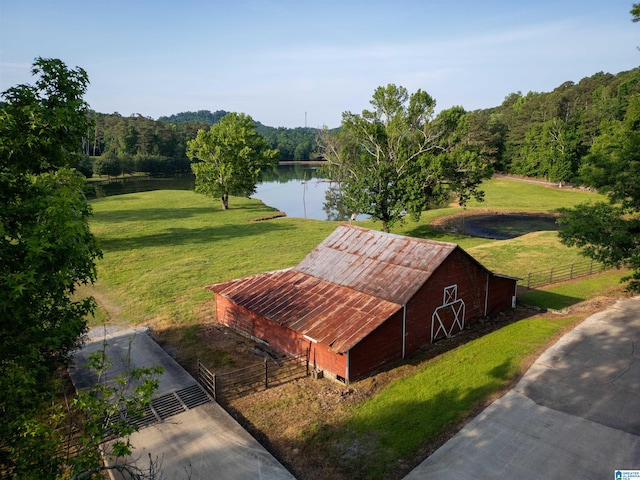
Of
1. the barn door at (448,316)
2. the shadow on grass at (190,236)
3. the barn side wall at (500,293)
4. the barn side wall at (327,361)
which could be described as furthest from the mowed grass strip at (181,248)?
the barn side wall at (500,293)

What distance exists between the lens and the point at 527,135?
304ft

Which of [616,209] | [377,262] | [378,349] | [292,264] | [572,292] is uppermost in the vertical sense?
[616,209]

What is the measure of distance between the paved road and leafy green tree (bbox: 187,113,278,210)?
164 ft

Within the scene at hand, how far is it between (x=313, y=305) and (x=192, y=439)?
7925 millimetres

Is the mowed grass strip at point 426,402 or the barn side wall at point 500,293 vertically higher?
the barn side wall at point 500,293

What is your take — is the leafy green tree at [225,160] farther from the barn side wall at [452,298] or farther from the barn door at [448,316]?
the barn door at [448,316]

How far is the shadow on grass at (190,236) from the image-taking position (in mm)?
43750

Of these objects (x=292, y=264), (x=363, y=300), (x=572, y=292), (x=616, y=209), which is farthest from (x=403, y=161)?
(x=363, y=300)

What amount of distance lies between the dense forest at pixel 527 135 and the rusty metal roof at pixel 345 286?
3907cm

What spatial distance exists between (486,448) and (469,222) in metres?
47.1

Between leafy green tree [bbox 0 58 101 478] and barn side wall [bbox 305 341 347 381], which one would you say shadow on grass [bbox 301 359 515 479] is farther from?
leafy green tree [bbox 0 58 101 478]

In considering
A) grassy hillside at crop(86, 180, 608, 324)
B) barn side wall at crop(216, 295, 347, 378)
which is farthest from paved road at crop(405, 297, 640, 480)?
grassy hillside at crop(86, 180, 608, 324)

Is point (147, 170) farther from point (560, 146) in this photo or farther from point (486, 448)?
point (486, 448)

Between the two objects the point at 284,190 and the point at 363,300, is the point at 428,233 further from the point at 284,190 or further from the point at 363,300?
the point at 284,190
